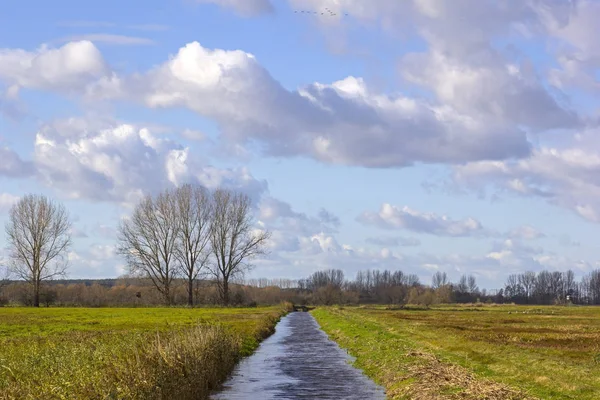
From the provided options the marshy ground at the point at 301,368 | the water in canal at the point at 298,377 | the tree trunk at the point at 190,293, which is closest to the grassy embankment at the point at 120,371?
the marshy ground at the point at 301,368

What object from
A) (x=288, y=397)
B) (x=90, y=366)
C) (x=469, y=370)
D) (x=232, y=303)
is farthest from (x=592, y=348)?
(x=232, y=303)

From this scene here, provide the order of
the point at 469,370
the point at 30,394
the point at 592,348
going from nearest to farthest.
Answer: the point at 30,394, the point at 469,370, the point at 592,348

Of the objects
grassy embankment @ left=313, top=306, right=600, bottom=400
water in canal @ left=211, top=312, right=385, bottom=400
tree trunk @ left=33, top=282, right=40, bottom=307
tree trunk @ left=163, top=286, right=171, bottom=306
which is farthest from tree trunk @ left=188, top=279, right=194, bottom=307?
grassy embankment @ left=313, top=306, right=600, bottom=400

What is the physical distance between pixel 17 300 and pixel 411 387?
10139 cm

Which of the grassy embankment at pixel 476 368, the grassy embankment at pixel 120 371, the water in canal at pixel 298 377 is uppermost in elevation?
the grassy embankment at pixel 120 371

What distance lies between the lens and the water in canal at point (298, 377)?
82.8 ft

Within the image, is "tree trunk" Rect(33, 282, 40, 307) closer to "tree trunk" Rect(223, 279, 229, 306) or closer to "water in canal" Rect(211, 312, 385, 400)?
"tree trunk" Rect(223, 279, 229, 306)

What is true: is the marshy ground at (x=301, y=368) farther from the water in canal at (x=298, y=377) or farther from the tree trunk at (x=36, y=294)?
the tree trunk at (x=36, y=294)

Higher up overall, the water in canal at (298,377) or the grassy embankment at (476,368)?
the grassy embankment at (476,368)

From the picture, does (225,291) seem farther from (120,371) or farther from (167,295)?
(120,371)

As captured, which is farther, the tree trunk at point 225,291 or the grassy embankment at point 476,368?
the tree trunk at point 225,291

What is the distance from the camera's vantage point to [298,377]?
3002cm

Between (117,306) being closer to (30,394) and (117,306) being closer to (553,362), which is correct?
(553,362)

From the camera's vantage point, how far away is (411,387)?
Result: 2412 cm
